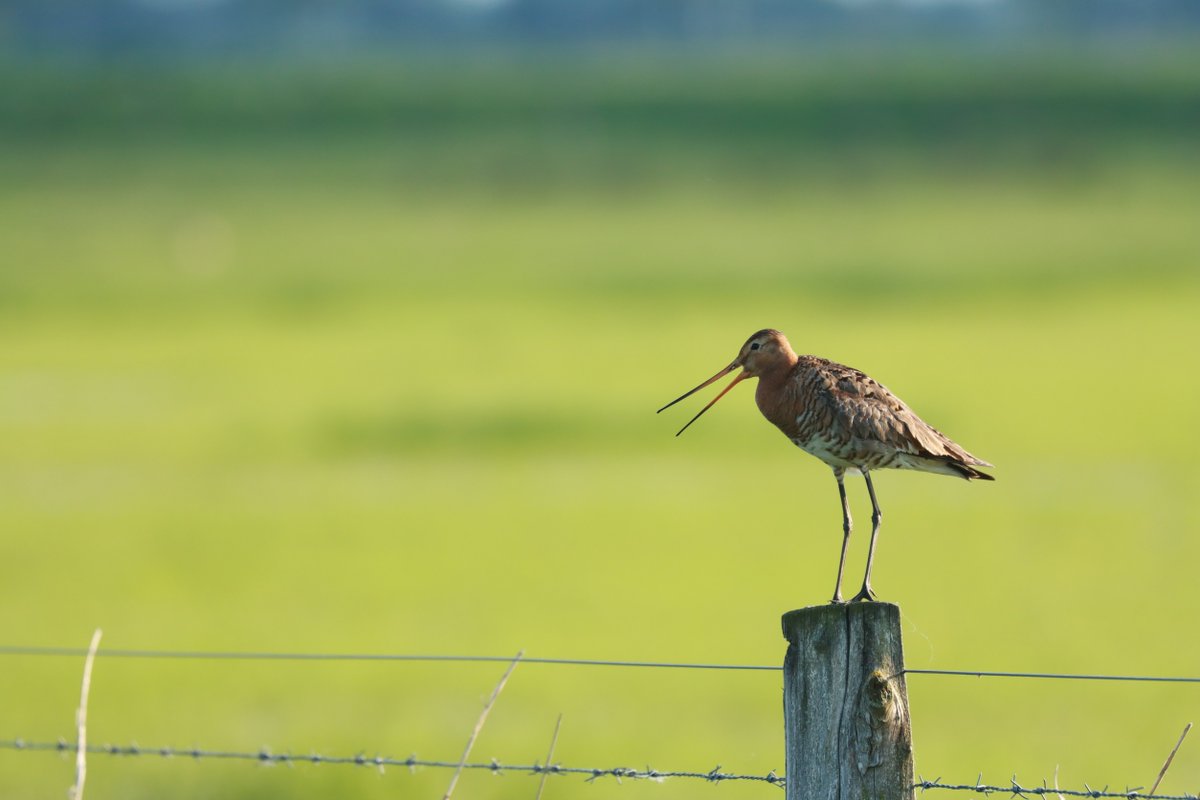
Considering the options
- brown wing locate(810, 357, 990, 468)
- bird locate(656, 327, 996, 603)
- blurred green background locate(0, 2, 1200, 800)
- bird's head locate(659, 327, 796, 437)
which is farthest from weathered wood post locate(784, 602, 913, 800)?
blurred green background locate(0, 2, 1200, 800)

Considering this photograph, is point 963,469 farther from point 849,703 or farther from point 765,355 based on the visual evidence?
point 849,703

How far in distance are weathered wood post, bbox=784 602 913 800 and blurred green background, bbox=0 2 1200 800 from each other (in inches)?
249

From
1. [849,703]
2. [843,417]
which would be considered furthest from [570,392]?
[849,703]

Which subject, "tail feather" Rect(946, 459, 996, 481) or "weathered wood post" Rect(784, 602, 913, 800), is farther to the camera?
"tail feather" Rect(946, 459, 996, 481)

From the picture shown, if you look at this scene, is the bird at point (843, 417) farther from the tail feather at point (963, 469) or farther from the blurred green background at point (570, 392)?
the blurred green background at point (570, 392)

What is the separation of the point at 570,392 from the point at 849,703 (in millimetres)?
35335

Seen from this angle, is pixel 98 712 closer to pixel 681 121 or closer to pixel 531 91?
pixel 681 121

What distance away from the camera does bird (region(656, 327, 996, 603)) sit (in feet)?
15.4

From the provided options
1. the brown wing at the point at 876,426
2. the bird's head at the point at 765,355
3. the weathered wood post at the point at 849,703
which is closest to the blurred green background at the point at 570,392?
the bird's head at the point at 765,355

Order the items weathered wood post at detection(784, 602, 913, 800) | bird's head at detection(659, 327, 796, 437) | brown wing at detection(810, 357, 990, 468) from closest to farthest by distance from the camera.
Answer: weathered wood post at detection(784, 602, 913, 800)
brown wing at detection(810, 357, 990, 468)
bird's head at detection(659, 327, 796, 437)

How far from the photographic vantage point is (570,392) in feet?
129

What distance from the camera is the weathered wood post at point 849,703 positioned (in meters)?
3.94

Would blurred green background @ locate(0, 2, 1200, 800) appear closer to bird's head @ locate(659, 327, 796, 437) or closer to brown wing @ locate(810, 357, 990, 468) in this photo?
bird's head @ locate(659, 327, 796, 437)

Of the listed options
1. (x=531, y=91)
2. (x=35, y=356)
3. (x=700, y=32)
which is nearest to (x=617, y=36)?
(x=700, y=32)
